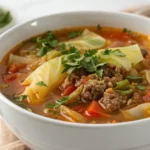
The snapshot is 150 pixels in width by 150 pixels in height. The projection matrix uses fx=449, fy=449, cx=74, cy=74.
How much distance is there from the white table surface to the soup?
1.67 metres

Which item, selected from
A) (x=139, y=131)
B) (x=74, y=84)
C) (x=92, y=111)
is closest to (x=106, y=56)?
(x=74, y=84)

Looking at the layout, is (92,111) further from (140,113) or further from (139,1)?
(139,1)

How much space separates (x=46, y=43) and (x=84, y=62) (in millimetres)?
523

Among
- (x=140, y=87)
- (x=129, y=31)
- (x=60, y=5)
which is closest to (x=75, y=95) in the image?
(x=140, y=87)

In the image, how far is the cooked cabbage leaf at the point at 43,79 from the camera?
8.60 feet

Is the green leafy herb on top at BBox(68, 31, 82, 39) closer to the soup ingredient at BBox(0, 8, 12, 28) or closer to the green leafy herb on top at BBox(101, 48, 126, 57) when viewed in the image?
the green leafy herb on top at BBox(101, 48, 126, 57)

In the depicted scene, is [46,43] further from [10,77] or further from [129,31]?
[129,31]

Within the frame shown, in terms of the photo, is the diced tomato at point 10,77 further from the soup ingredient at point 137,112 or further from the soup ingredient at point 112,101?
the soup ingredient at point 137,112

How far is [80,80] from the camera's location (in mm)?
2678

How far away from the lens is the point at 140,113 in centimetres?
245

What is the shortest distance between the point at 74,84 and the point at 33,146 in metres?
0.47

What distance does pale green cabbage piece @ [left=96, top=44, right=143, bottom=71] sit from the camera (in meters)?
2.78

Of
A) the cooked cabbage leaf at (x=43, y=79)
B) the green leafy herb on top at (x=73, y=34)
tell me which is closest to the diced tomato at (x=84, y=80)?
the cooked cabbage leaf at (x=43, y=79)

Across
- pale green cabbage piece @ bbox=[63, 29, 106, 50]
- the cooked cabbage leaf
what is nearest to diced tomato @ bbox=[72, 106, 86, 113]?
the cooked cabbage leaf
